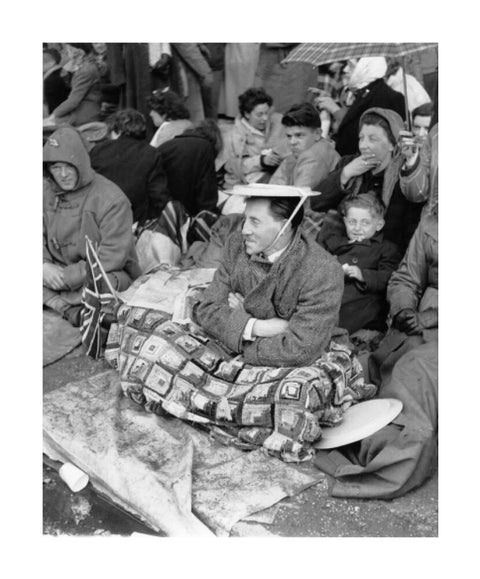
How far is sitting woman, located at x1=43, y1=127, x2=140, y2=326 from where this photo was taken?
5715 mm

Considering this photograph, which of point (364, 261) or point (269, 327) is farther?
point (364, 261)

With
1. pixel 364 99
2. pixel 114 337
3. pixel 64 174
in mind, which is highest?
pixel 364 99

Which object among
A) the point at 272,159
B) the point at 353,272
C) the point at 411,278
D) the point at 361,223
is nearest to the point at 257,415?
the point at 353,272

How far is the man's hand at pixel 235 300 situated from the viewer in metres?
4.65

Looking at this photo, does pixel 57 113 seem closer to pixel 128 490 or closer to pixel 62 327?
pixel 62 327

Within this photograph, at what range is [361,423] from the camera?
4359 millimetres

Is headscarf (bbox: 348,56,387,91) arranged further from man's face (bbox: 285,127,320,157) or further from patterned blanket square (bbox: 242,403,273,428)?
patterned blanket square (bbox: 242,403,273,428)

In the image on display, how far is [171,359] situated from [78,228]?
1.48 metres

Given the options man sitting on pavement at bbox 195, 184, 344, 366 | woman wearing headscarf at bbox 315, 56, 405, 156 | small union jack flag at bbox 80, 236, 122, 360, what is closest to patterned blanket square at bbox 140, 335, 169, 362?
man sitting on pavement at bbox 195, 184, 344, 366

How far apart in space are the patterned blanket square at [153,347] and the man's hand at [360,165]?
171 centimetres

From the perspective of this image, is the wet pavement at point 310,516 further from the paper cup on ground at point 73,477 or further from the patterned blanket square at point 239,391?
the patterned blanket square at point 239,391

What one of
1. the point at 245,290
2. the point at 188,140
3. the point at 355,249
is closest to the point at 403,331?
the point at 355,249

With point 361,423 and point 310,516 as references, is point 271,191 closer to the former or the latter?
point 361,423
